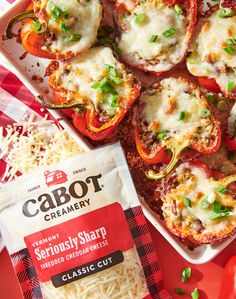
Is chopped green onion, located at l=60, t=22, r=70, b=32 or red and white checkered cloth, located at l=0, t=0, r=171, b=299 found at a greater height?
chopped green onion, located at l=60, t=22, r=70, b=32

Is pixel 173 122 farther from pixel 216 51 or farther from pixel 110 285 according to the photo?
pixel 110 285

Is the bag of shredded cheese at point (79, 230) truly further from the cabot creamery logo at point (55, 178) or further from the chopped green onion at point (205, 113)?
the chopped green onion at point (205, 113)

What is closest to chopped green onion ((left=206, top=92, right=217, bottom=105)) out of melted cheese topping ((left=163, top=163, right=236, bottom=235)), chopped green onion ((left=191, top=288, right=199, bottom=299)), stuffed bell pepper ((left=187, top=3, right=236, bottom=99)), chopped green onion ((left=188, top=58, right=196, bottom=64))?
stuffed bell pepper ((left=187, top=3, right=236, bottom=99))

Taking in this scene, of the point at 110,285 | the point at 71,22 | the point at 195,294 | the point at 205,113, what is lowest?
the point at 195,294

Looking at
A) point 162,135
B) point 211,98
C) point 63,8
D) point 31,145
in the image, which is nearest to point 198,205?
point 162,135

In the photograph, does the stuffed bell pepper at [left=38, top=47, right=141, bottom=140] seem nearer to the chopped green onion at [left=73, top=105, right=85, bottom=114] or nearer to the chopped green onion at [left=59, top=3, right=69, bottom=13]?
the chopped green onion at [left=73, top=105, right=85, bottom=114]

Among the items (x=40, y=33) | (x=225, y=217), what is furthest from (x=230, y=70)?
(x=40, y=33)

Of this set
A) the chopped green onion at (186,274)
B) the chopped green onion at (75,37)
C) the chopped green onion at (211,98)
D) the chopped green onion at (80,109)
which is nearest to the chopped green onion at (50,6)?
the chopped green onion at (75,37)
